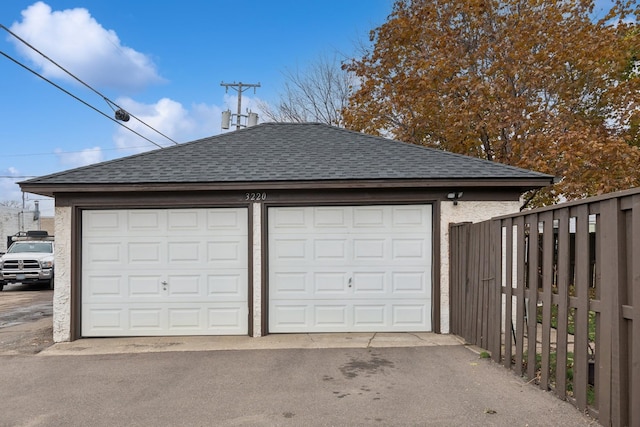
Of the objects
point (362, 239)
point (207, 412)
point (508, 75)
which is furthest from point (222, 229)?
point (508, 75)

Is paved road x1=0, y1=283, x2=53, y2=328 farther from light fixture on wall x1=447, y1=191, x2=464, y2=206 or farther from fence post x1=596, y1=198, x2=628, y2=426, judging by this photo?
fence post x1=596, y1=198, x2=628, y2=426

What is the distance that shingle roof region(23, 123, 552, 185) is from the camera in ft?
24.3

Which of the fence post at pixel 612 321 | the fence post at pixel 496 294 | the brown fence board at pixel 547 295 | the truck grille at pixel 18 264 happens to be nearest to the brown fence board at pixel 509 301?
the fence post at pixel 496 294

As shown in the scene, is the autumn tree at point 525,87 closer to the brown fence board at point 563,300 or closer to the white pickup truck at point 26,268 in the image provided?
the brown fence board at point 563,300

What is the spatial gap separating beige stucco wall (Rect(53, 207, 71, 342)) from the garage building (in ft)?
0.53

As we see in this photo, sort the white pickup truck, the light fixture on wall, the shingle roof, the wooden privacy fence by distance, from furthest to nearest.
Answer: the white pickup truck
the light fixture on wall
the shingle roof
the wooden privacy fence

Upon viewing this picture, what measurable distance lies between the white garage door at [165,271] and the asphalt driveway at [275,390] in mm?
1095

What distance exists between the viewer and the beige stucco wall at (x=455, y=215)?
7.54 m

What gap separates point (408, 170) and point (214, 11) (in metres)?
10.1

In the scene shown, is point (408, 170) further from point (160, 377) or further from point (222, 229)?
point (160, 377)

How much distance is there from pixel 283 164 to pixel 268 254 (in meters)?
1.60

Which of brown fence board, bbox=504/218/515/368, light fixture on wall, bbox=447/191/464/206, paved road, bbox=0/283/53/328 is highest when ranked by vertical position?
light fixture on wall, bbox=447/191/464/206

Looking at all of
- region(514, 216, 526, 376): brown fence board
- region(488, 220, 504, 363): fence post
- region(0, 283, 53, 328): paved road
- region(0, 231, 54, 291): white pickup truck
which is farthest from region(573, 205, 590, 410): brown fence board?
region(0, 231, 54, 291): white pickup truck

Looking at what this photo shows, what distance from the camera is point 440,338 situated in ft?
23.5
